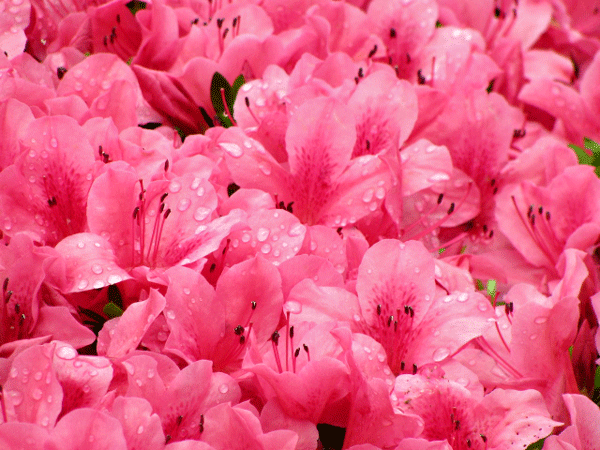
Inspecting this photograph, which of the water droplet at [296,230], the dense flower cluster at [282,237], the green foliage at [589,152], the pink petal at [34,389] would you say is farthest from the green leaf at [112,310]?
the green foliage at [589,152]

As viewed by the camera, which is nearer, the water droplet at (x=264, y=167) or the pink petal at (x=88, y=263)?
the pink petal at (x=88, y=263)

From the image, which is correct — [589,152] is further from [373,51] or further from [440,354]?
[440,354]

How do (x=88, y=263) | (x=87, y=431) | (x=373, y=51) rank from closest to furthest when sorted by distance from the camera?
(x=87, y=431), (x=88, y=263), (x=373, y=51)

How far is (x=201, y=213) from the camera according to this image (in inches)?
39.5

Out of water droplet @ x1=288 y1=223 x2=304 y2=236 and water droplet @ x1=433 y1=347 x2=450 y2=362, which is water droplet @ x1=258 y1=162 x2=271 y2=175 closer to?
water droplet @ x1=288 y1=223 x2=304 y2=236

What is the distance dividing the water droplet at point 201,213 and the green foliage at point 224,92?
32cm

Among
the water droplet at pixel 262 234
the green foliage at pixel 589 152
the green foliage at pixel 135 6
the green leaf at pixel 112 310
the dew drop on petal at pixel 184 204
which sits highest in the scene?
the green foliage at pixel 135 6

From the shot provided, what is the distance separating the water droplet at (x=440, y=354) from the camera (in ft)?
3.13

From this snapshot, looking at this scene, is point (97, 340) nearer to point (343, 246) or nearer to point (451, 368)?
point (343, 246)

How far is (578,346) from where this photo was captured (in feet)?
3.51

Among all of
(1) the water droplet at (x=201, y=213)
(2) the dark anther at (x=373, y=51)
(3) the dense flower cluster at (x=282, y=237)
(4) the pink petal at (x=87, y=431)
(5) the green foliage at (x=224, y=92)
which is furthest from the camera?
(2) the dark anther at (x=373, y=51)

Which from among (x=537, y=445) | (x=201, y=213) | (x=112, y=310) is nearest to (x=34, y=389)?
(x=112, y=310)

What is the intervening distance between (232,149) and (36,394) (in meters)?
0.48

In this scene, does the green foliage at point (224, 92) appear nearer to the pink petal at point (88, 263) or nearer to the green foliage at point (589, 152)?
the pink petal at point (88, 263)
